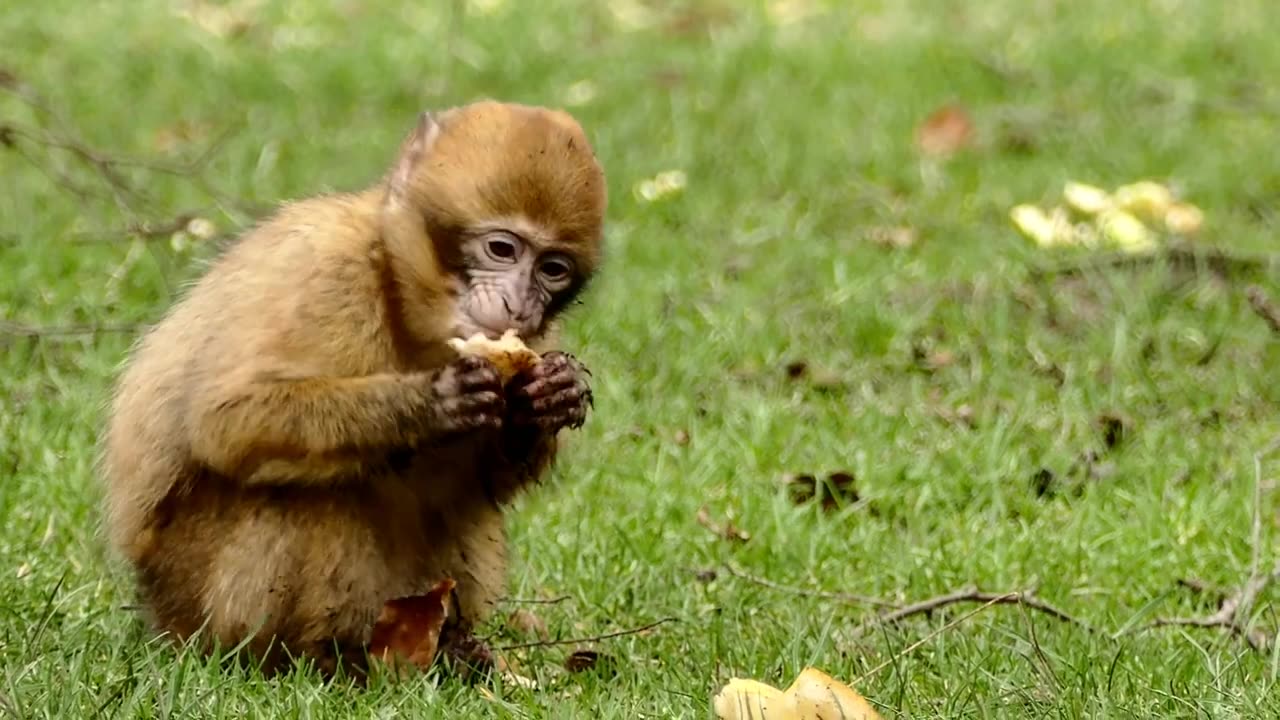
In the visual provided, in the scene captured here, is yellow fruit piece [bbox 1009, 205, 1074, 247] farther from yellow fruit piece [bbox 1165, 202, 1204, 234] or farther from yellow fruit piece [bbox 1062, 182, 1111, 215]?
yellow fruit piece [bbox 1165, 202, 1204, 234]

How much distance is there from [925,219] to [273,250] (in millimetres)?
4620

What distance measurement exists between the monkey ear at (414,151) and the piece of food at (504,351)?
16.6 inches

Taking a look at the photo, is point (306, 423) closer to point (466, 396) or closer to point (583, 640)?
point (466, 396)

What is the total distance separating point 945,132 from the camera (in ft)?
31.5

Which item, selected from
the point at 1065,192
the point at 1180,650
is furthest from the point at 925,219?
the point at 1180,650

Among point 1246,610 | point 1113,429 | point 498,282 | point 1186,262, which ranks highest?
point 498,282

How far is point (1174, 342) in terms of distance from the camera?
734 centimetres

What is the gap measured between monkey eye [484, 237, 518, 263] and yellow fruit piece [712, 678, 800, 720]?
1069mm

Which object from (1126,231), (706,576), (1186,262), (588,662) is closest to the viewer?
(588,662)

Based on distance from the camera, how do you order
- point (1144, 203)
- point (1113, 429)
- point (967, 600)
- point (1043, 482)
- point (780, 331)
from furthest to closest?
point (1144, 203) < point (780, 331) < point (1113, 429) < point (1043, 482) < point (967, 600)

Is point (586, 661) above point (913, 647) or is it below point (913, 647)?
below

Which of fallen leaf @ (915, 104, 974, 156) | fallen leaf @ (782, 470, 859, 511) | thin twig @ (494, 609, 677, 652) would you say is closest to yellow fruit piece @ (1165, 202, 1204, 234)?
fallen leaf @ (915, 104, 974, 156)

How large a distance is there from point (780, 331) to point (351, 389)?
129 inches

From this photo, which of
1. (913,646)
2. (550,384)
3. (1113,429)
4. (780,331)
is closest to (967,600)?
(913,646)
